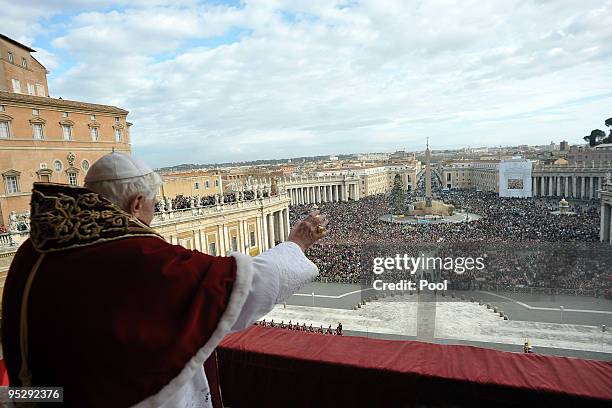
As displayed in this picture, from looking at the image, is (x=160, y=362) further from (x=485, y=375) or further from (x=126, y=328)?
(x=485, y=375)

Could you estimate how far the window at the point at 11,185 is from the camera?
45.8ft

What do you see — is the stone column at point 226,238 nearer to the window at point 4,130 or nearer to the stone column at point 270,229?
the stone column at point 270,229

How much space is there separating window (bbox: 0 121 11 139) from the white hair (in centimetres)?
1593

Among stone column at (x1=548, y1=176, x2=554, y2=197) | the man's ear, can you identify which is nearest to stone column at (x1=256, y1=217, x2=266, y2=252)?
the man's ear

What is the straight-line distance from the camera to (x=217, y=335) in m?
1.04

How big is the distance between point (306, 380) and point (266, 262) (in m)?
1.67

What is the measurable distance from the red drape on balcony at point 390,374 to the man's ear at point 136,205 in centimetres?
162

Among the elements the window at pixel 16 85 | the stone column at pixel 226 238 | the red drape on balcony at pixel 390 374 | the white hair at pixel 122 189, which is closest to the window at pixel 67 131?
the window at pixel 16 85

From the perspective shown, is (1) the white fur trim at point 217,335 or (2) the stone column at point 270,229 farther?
(2) the stone column at point 270,229

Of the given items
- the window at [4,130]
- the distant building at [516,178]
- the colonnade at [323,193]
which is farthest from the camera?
the colonnade at [323,193]

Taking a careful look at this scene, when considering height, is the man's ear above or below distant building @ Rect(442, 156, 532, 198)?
above

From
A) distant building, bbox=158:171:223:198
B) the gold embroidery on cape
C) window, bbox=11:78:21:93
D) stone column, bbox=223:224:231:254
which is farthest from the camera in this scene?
distant building, bbox=158:171:223:198

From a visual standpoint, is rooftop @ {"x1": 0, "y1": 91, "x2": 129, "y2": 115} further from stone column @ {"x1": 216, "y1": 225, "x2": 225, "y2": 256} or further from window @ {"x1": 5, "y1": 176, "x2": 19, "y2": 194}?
stone column @ {"x1": 216, "y1": 225, "x2": 225, "y2": 256}

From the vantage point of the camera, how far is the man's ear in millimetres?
1342
